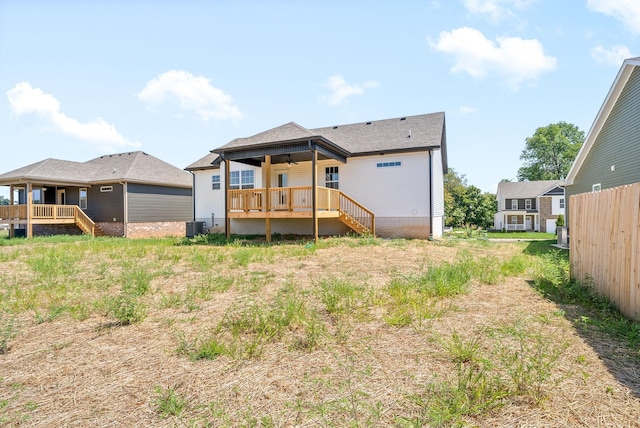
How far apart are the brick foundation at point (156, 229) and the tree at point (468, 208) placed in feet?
102

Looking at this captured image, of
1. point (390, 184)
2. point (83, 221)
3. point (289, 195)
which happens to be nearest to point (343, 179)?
point (390, 184)

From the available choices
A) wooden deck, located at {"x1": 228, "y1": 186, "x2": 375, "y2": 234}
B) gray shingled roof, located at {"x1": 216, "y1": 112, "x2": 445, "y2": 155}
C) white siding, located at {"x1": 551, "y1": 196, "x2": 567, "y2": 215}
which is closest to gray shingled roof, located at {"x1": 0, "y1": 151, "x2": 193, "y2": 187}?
gray shingled roof, located at {"x1": 216, "y1": 112, "x2": 445, "y2": 155}

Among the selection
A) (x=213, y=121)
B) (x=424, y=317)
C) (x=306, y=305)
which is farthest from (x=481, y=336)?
(x=213, y=121)

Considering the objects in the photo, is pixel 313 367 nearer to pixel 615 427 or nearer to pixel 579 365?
pixel 615 427

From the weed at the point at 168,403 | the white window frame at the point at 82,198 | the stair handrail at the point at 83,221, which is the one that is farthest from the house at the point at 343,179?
the white window frame at the point at 82,198

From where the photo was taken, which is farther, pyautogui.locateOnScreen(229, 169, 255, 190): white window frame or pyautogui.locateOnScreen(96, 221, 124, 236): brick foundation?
pyautogui.locateOnScreen(96, 221, 124, 236): brick foundation

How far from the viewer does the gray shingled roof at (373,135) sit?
13937mm

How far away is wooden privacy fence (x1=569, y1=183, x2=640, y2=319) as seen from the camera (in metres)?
3.74

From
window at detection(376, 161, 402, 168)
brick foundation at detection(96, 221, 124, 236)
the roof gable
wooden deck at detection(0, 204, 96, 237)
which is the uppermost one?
the roof gable

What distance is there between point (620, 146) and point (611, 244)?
9162mm

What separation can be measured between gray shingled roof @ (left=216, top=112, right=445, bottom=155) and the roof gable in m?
5.61

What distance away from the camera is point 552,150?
53781mm

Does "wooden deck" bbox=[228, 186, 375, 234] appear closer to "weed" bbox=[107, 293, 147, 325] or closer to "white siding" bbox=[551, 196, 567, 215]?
"weed" bbox=[107, 293, 147, 325]

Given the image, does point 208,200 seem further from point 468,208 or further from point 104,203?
point 468,208
